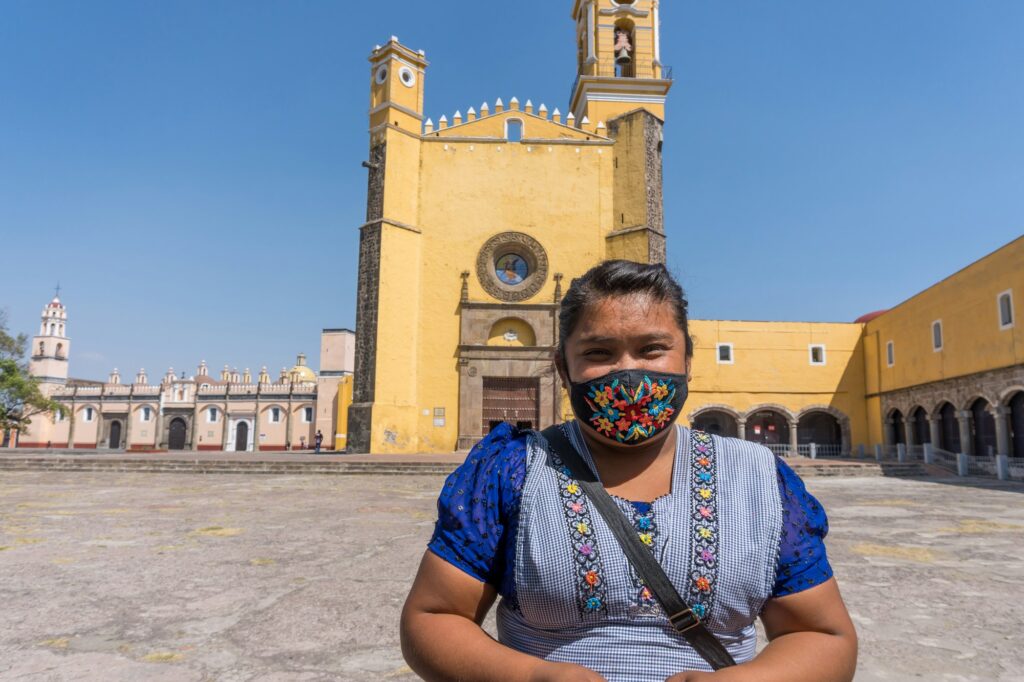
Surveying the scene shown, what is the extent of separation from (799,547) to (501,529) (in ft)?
2.15

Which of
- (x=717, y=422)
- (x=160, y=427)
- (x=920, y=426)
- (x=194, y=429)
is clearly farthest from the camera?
(x=160, y=427)

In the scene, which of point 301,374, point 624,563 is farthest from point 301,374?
point 624,563

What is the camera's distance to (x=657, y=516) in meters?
1.42

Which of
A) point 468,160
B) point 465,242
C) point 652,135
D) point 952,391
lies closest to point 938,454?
point 952,391

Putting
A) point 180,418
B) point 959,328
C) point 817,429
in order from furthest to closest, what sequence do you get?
1. point 180,418
2. point 817,429
3. point 959,328

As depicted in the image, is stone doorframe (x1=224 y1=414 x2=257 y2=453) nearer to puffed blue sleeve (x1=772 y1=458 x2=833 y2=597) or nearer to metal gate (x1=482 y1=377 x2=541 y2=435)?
metal gate (x1=482 y1=377 x2=541 y2=435)

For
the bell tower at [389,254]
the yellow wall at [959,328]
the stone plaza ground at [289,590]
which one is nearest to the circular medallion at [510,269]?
the bell tower at [389,254]

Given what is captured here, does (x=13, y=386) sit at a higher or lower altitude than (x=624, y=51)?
lower

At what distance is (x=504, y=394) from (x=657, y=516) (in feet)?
64.4

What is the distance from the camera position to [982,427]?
62.1ft

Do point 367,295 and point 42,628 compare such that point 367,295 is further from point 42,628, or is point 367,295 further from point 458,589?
point 458,589

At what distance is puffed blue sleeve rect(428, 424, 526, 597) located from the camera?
139 cm

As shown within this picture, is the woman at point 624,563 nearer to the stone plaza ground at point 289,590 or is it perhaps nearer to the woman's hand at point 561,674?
the woman's hand at point 561,674

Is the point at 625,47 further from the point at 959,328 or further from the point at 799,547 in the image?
the point at 799,547
